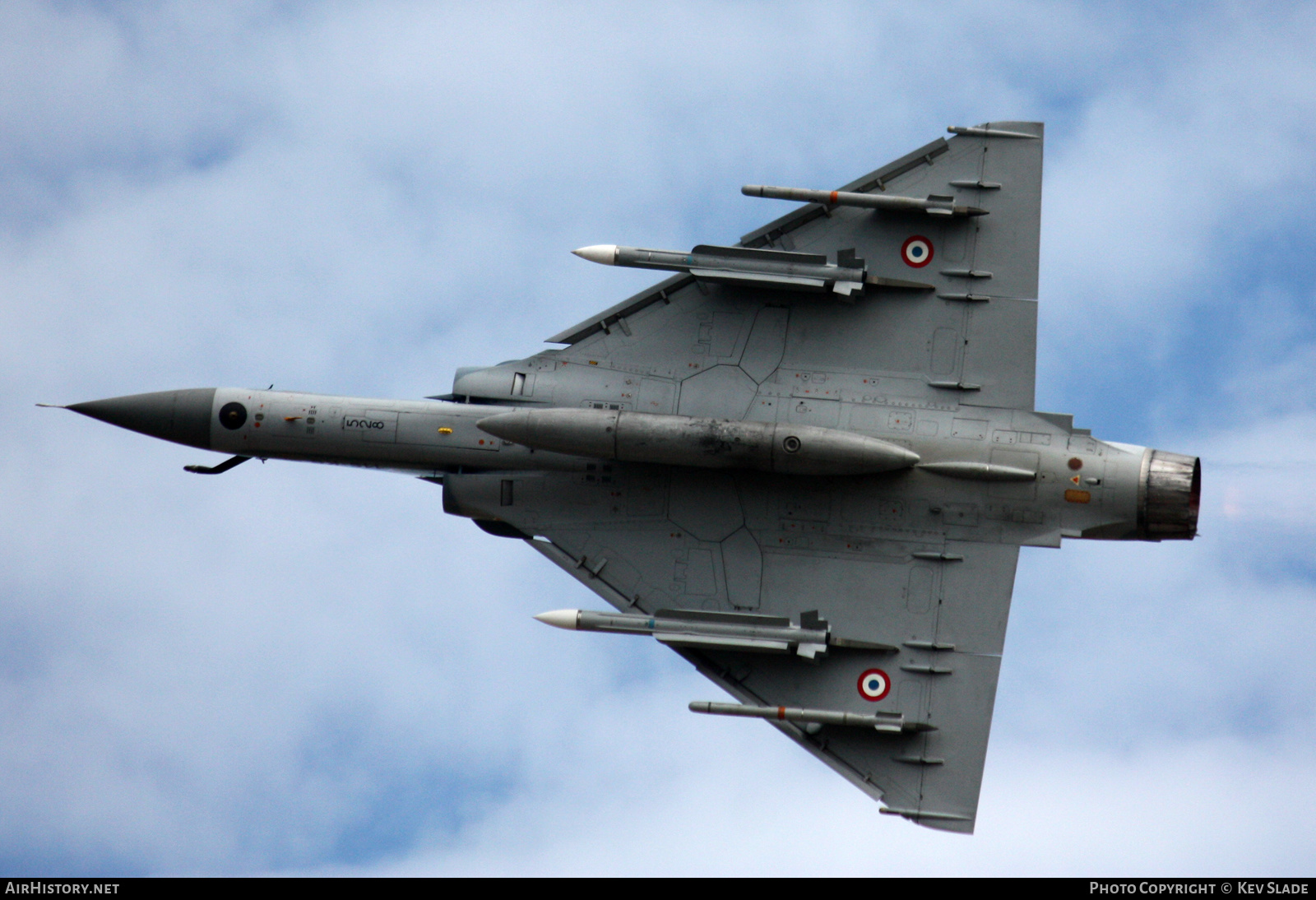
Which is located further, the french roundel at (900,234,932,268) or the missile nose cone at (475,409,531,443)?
the french roundel at (900,234,932,268)

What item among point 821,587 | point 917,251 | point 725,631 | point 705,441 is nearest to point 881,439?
point 821,587

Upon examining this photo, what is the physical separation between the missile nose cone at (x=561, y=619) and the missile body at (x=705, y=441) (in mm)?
2268

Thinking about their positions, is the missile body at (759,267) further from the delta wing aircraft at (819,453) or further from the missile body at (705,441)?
the missile body at (705,441)

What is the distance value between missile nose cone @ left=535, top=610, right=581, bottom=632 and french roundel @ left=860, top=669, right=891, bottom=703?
4.26 metres

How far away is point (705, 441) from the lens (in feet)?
84.1

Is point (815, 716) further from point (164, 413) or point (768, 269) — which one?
point (164, 413)

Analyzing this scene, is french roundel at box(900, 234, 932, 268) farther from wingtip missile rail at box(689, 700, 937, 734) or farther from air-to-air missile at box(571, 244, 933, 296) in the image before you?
wingtip missile rail at box(689, 700, 937, 734)

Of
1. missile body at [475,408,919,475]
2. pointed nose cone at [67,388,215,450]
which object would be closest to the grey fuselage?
pointed nose cone at [67,388,215,450]

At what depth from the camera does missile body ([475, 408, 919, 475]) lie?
25.6m

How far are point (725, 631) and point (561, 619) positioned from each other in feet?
7.78

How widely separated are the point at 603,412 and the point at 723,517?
2.47 metres

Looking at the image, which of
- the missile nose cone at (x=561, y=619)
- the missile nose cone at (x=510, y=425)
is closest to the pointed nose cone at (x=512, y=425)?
the missile nose cone at (x=510, y=425)

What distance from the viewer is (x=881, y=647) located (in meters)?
26.4
